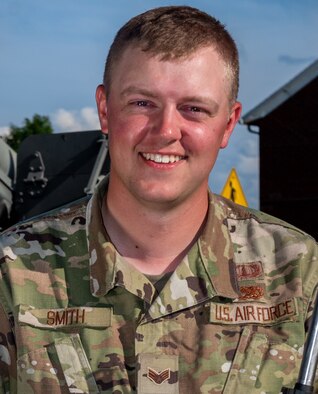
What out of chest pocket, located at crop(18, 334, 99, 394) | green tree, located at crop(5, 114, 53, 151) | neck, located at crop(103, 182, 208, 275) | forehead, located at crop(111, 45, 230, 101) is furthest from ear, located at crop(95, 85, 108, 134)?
green tree, located at crop(5, 114, 53, 151)

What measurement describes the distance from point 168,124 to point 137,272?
1.60 ft

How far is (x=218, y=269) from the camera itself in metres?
3.43

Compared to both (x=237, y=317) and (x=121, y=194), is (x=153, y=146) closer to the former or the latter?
(x=121, y=194)

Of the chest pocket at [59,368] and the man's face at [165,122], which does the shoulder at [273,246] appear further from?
the chest pocket at [59,368]

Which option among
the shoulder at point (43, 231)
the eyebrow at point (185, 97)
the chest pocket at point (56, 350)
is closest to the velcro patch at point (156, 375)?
the chest pocket at point (56, 350)

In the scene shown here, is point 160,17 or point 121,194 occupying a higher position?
point 160,17

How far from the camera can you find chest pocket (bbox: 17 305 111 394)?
10.8 ft

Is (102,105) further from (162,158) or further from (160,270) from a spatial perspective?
(160,270)

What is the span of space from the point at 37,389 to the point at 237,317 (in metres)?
0.66

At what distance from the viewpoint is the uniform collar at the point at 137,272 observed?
3.32 meters

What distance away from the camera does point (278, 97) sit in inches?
805

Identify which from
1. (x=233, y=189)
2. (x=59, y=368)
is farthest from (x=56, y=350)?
(x=233, y=189)

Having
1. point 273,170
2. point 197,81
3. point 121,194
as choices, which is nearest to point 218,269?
point 121,194

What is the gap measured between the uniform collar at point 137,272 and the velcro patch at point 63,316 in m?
0.06
